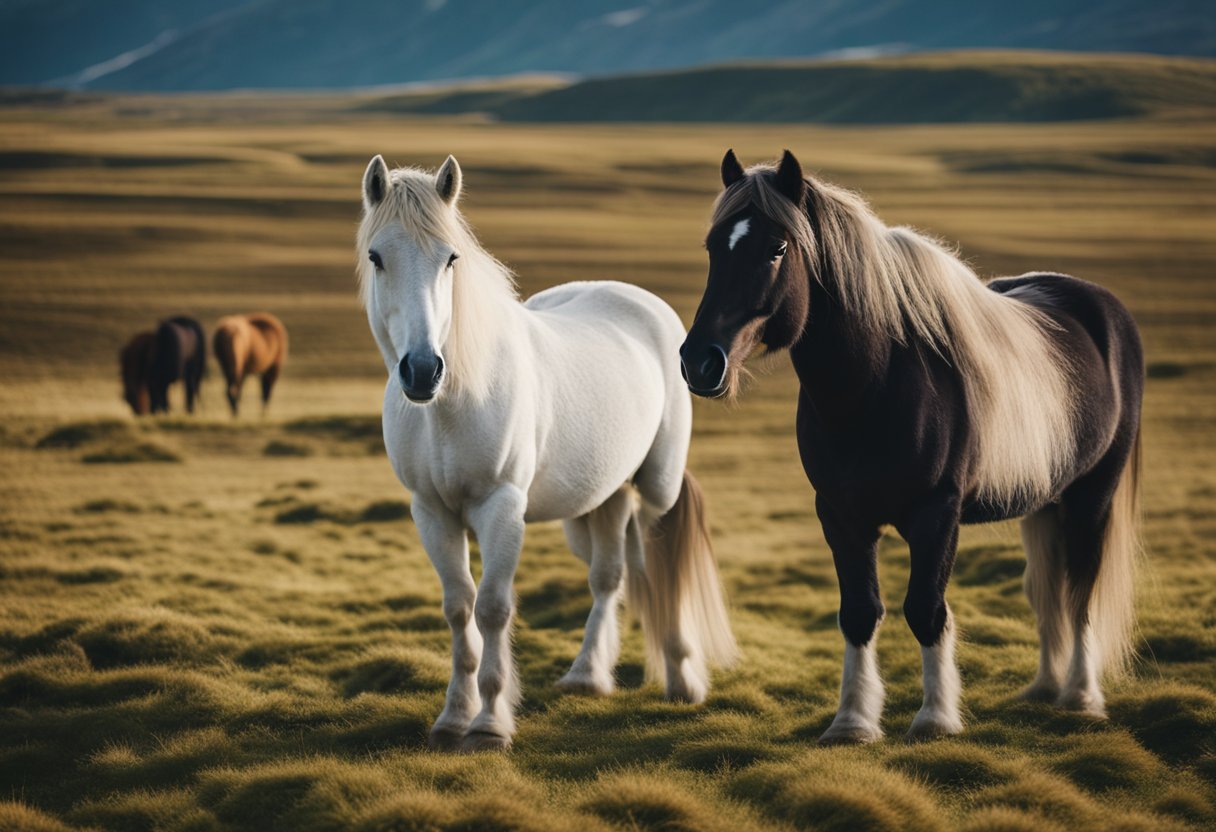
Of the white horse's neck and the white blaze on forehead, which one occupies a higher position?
the white blaze on forehead

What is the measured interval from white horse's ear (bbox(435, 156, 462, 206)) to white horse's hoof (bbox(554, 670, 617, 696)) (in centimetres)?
305

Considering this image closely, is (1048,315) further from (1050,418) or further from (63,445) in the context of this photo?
(63,445)

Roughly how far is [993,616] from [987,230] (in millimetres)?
39416

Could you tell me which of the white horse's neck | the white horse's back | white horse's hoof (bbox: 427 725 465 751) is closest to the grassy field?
white horse's hoof (bbox: 427 725 465 751)

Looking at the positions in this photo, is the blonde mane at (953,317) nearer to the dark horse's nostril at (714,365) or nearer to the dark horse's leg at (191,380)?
the dark horse's nostril at (714,365)

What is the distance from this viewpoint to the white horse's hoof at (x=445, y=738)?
5.63 meters

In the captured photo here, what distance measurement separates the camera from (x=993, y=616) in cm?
882

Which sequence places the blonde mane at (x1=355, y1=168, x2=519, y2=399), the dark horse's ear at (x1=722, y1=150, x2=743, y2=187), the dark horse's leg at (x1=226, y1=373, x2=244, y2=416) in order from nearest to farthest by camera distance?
the dark horse's ear at (x1=722, y1=150, x2=743, y2=187) → the blonde mane at (x1=355, y1=168, x2=519, y2=399) → the dark horse's leg at (x1=226, y1=373, x2=244, y2=416)

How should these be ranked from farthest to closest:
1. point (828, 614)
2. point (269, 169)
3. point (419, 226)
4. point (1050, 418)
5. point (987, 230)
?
1. point (269, 169)
2. point (987, 230)
3. point (828, 614)
4. point (1050, 418)
5. point (419, 226)

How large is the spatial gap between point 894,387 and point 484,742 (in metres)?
2.63

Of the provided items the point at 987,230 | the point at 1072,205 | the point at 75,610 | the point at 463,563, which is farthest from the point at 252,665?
the point at 1072,205

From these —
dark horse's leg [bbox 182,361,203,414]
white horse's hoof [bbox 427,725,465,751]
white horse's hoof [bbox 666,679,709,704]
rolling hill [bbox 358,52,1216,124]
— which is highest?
rolling hill [bbox 358,52,1216,124]

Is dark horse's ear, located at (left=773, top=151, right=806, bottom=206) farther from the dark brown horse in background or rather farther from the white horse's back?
the dark brown horse in background

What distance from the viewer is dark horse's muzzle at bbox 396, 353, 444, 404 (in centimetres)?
475
